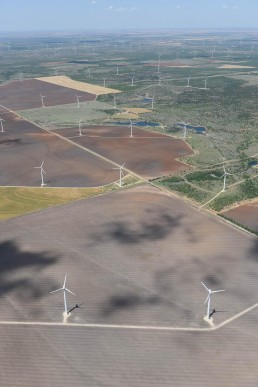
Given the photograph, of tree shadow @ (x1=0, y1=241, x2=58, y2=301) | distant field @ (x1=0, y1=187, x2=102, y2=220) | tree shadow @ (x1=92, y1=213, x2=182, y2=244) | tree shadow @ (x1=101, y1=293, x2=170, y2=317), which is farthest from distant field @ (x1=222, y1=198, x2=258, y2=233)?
tree shadow @ (x1=0, y1=241, x2=58, y2=301)

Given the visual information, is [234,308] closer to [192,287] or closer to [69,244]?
[192,287]

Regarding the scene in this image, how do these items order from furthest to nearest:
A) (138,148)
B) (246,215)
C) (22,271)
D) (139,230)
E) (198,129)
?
(198,129), (138,148), (246,215), (139,230), (22,271)

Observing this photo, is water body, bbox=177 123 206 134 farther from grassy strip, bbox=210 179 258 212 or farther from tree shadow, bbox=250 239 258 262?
tree shadow, bbox=250 239 258 262

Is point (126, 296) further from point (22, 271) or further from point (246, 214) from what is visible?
point (246, 214)

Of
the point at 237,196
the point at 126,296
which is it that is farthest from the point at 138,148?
the point at 126,296

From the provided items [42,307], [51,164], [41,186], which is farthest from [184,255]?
[51,164]

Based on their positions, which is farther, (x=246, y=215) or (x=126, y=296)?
(x=246, y=215)

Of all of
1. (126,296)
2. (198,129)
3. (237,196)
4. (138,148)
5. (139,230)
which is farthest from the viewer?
(198,129)
